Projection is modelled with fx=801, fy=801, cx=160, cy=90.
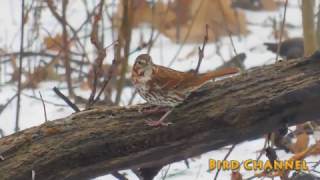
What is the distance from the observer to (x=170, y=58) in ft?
19.0

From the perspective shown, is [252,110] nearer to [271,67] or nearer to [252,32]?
[271,67]

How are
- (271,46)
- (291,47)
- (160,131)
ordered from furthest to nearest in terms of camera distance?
(271,46) → (291,47) → (160,131)

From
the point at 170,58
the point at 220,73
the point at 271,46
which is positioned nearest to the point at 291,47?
the point at 271,46

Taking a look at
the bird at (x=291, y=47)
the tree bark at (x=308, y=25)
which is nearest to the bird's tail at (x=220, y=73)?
the tree bark at (x=308, y=25)

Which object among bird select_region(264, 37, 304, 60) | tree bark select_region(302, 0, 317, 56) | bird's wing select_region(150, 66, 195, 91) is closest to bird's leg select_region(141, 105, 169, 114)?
bird's wing select_region(150, 66, 195, 91)

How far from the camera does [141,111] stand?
276 centimetres

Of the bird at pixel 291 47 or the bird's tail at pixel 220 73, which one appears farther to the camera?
the bird at pixel 291 47

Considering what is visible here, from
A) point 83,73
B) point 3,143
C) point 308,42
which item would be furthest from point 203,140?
point 83,73

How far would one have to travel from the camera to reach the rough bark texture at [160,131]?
8.43 feet

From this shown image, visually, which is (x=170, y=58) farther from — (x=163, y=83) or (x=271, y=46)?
(x=163, y=83)

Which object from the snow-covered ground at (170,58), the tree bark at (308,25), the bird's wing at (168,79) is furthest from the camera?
the snow-covered ground at (170,58)

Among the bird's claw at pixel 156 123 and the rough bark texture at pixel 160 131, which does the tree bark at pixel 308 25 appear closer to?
the rough bark texture at pixel 160 131

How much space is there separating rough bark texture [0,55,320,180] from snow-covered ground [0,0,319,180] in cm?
65

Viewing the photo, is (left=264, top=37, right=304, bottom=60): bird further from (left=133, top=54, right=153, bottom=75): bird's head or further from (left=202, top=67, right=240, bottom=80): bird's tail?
(left=133, top=54, right=153, bottom=75): bird's head
